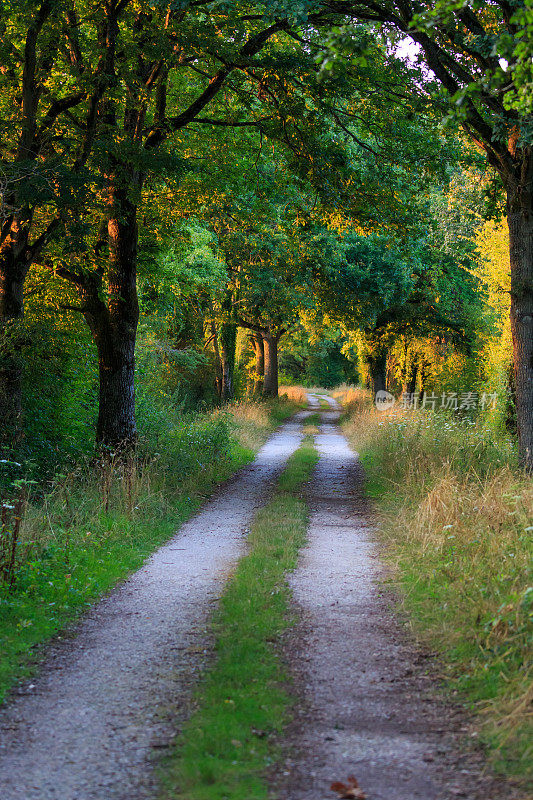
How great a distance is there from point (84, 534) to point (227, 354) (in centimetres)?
1917

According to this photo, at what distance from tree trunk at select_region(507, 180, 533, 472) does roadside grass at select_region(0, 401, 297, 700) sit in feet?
17.8

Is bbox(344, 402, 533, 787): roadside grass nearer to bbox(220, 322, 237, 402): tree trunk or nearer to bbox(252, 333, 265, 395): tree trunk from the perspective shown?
bbox(220, 322, 237, 402): tree trunk

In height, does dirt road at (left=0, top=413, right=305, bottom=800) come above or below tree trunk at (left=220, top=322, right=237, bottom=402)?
below

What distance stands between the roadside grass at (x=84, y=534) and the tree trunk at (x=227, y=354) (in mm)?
11589

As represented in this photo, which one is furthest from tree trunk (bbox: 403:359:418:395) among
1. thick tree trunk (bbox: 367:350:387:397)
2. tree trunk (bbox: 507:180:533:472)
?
tree trunk (bbox: 507:180:533:472)

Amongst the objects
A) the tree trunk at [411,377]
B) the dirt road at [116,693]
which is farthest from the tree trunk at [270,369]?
the dirt road at [116,693]

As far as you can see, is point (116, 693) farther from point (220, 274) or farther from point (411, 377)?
point (411, 377)

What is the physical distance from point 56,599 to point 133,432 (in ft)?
23.4

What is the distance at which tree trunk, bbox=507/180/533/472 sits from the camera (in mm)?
9969

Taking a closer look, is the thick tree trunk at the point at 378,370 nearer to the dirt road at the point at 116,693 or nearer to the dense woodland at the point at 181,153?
the dense woodland at the point at 181,153

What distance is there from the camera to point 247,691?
4.72 m

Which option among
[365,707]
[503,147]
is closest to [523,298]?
[503,147]

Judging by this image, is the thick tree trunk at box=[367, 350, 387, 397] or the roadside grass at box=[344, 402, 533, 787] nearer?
the roadside grass at box=[344, 402, 533, 787]

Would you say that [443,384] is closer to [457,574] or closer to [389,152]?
[389,152]
